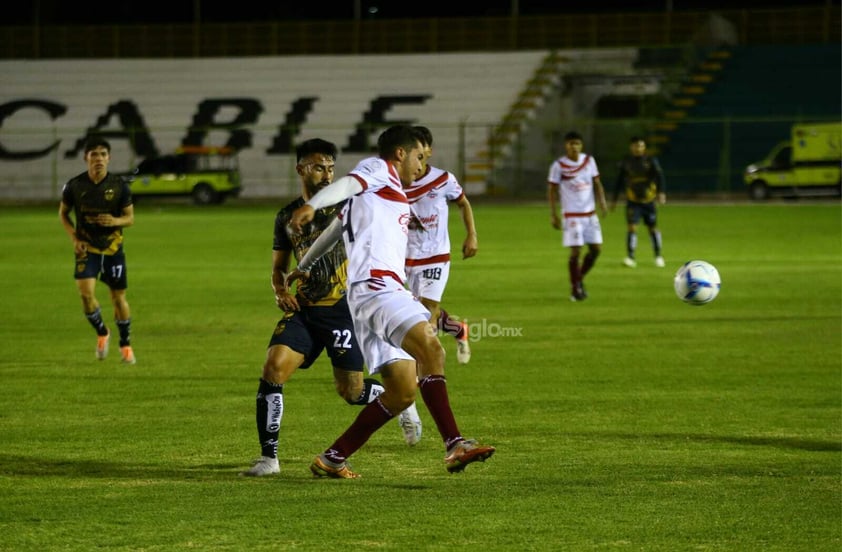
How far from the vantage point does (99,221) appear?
12555mm

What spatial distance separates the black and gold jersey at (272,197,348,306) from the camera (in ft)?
26.5

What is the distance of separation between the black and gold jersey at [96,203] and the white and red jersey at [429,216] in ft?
8.84

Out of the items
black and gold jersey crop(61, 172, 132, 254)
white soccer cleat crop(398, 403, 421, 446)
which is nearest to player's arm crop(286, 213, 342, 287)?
white soccer cleat crop(398, 403, 421, 446)

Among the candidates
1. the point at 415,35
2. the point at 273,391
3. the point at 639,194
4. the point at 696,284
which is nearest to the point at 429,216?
the point at 696,284

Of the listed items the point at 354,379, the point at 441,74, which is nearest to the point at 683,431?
the point at 354,379

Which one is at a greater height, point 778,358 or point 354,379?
point 354,379

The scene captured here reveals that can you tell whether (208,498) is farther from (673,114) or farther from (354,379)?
(673,114)

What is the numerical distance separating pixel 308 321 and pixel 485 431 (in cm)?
179

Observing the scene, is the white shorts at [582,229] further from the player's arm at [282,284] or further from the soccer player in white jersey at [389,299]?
the soccer player in white jersey at [389,299]

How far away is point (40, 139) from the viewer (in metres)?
55.5

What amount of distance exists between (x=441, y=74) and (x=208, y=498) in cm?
4902

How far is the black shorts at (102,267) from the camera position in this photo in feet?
41.6

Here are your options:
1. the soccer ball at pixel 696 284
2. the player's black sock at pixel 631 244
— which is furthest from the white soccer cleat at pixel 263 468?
the player's black sock at pixel 631 244

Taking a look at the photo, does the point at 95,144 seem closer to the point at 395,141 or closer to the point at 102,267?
the point at 102,267
